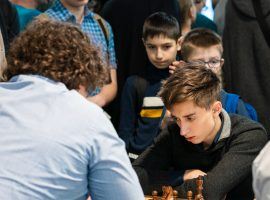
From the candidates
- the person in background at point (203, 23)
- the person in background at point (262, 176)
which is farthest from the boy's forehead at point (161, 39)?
the person in background at point (262, 176)

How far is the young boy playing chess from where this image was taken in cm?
270

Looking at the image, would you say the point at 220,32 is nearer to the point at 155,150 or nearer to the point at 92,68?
the point at 155,150

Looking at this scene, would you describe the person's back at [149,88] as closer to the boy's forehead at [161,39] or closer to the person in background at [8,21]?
the boy's forehead at [161,39]

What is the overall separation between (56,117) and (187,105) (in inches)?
36.1

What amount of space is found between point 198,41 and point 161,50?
333 millimetres

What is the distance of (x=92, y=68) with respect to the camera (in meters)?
2.07

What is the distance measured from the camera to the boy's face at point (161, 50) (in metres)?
3.81

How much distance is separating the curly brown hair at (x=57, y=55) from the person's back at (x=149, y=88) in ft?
5.27

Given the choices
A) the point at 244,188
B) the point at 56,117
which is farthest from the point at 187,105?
the point at 56,117

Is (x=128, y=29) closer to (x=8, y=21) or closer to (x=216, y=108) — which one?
(x=8, y=21)

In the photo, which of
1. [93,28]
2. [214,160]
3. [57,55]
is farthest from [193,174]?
[93,28]

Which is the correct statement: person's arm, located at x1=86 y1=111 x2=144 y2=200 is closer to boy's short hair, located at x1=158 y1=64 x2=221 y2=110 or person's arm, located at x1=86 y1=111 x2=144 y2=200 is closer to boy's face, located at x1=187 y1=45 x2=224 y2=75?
boy's short hair, located at x1=158 y1=64 x2=221 y2=110

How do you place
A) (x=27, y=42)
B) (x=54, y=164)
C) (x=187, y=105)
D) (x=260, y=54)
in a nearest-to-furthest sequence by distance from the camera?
1. (x=54, y=164)
2. (x=27, y=42)
3. (x=187, y=105)
4. (x=260, y=54)

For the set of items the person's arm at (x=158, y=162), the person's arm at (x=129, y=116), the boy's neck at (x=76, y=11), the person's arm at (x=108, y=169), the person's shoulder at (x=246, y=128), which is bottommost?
the person's arm at (x=129, y=116)
